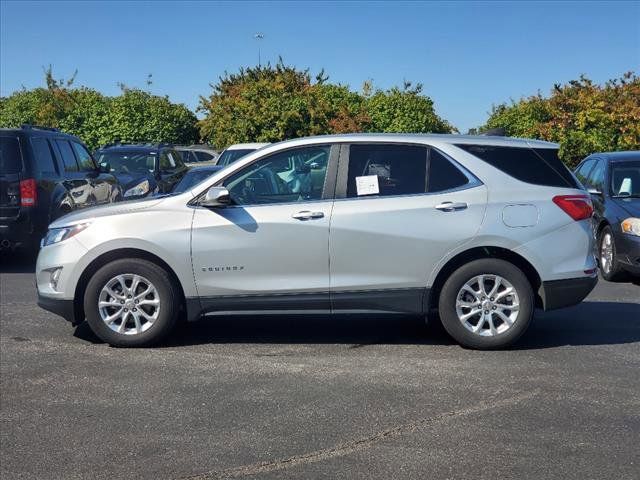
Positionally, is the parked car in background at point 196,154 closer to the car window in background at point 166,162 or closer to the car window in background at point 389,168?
the car window in background at point 166,162

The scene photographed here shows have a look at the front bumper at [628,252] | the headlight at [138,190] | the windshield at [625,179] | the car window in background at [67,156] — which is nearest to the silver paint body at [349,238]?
the front bumper at [628,252]

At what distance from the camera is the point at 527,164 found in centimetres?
709

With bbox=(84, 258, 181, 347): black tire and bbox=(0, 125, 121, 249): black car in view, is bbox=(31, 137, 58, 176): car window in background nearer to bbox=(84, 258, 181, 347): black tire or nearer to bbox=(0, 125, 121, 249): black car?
bbox=(0, 125, 121, 249): black car

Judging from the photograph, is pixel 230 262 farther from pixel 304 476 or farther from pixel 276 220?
pixel 304 476

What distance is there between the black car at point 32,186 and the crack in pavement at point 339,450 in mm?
7726

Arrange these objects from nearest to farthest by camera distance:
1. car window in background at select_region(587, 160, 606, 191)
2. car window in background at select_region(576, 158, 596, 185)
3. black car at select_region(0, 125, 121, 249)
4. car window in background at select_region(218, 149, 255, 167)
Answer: black car at select_region(0, 125, 121, 249) → car window in background at select_region(587, 160, 606, 191) → car window in background at select_region(576, 158, 596, 185) → car window in background at select_region(218, 149, 255, 167)

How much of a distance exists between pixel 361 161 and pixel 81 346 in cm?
283

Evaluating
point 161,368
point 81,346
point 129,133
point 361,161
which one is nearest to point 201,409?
point 161,368

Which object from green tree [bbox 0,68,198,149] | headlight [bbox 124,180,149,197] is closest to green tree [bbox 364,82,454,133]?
green tree [bbox 0,68,198,149]

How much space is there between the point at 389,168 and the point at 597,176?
5.71m

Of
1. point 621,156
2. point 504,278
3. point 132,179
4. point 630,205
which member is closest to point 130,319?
point 504,278

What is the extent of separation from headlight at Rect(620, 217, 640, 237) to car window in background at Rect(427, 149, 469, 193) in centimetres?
412

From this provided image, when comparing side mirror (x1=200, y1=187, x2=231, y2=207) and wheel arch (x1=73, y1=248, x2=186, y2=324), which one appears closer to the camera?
side mirror (x1=200, y1=187, x2=231, y2=207)

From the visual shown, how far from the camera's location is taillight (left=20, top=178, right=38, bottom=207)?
11273 mm
